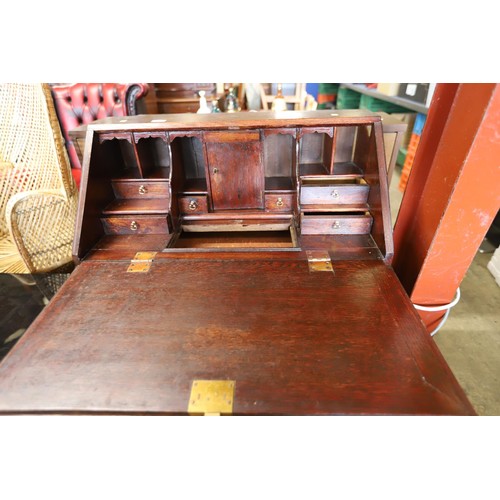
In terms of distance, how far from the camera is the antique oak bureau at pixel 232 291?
0.83 meters

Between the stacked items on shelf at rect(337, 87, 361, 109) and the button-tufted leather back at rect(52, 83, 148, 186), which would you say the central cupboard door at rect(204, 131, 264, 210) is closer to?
the button-tufted leather back at rect(52, 83, 148, 186)

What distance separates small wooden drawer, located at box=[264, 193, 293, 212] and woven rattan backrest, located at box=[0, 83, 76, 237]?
1438 mm

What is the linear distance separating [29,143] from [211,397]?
2009 millimetres

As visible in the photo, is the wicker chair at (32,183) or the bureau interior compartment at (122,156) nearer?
the bureau interior compartment at (122,156)

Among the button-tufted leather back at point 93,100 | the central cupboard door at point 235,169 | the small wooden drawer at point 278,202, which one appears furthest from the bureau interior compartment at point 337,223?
the button-tufted leather back at point 93,100

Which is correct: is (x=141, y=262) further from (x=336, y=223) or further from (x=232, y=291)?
(x=336, y=223)

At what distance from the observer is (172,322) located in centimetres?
103

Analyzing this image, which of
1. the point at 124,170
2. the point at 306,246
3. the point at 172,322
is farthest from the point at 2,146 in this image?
the point at 306,246

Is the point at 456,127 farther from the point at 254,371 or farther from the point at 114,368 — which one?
the point at 114,368

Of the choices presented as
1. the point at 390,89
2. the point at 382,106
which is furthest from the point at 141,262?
the point at 382,106

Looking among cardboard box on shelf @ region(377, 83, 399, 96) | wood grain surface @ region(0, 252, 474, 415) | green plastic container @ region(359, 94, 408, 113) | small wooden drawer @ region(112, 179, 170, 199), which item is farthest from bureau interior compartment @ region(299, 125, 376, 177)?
green plastic container @ region(359, 94, 408, 113)

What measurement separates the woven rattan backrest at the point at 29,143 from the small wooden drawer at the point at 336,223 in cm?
165

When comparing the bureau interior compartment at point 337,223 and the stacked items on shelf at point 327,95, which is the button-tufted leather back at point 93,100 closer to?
the bureau interior compartment at point 337,223
